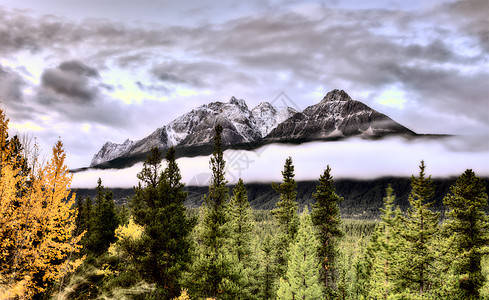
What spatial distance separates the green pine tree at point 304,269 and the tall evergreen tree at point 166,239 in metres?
10.0

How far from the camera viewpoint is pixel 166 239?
16703 mm

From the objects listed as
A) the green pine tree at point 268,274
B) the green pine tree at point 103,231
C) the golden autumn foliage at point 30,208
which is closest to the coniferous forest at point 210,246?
the golden autumn foliage at point 30,208

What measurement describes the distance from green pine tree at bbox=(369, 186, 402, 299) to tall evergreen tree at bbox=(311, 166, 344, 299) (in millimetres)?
4096

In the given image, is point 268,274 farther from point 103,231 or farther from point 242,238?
point 103,231

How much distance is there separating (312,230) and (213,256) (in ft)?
31.6

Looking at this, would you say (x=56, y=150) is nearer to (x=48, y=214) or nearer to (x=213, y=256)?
(x=48, y=214)

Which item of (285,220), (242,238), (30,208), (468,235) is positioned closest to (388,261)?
(468,235)

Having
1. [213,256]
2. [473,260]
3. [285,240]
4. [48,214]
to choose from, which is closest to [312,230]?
[285,240]

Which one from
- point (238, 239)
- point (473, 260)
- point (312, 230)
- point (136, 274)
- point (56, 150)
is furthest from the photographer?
point (238, 239)

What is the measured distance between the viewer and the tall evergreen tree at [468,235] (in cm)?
1925

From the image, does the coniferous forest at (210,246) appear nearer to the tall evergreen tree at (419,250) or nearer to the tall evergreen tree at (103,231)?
the tall evergreen tree at (419,250)

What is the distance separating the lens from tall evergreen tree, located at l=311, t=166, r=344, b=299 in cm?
2333

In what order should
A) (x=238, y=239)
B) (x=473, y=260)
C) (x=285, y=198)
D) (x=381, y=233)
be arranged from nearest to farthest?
(x=473, y=260)
(x=238, y=239)
(x=285, y=198)
(x=381, y=233)

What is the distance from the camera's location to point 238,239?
1099 inches
